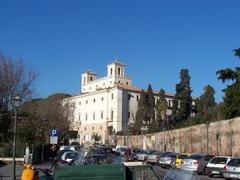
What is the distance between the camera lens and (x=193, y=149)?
228 feet

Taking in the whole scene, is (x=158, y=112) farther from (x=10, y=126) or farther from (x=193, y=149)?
(x=10, y=126)

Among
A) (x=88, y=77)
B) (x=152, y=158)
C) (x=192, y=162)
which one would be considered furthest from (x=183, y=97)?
(x=192, y=162)

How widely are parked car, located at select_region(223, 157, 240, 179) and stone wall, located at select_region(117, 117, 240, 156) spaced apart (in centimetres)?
2694

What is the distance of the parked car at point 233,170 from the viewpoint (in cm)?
2792

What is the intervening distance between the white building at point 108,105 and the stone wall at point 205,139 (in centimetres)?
4926

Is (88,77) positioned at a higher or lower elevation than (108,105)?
higher

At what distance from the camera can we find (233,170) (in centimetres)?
2812

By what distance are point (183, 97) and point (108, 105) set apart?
3904 cm

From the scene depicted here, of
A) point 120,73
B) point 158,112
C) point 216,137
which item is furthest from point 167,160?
point 120,73

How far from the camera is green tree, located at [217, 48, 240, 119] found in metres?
63.2

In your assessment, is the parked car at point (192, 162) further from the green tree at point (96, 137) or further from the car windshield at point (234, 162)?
the green tree at point (96, 137)

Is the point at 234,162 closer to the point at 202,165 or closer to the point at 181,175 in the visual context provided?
the point at 202,165

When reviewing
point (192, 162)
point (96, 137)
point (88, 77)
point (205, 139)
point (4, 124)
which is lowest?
point (192, 162)

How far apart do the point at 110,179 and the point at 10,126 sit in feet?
117
